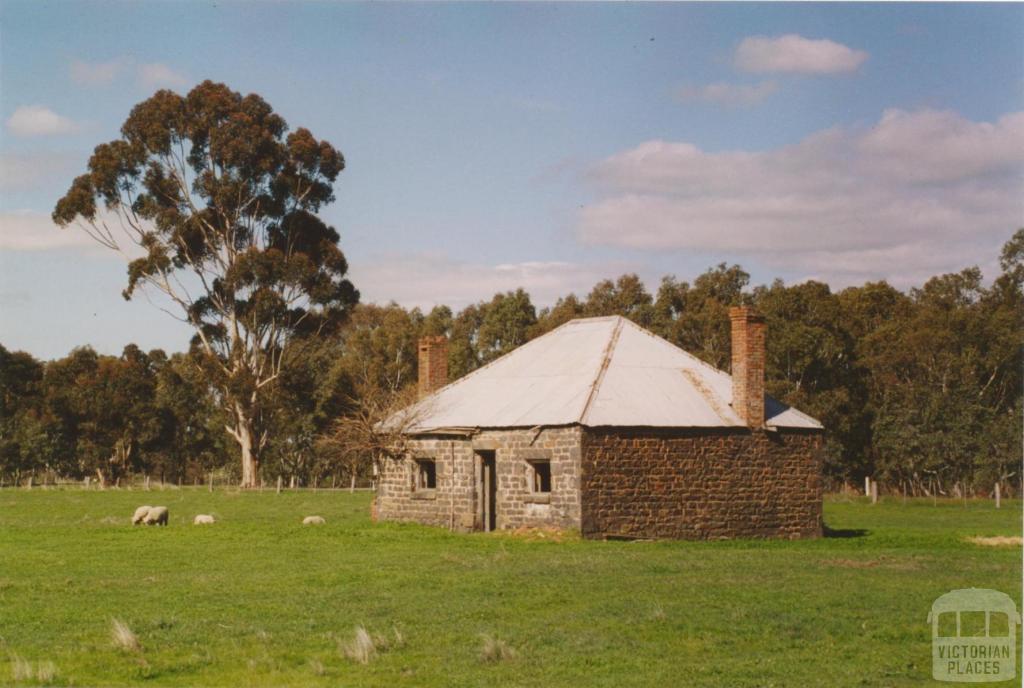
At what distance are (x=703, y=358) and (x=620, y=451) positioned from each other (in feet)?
113

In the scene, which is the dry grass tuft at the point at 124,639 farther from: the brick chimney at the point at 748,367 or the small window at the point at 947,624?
the brick chimney at the point at 748,367

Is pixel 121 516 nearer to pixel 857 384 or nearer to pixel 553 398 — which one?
pixel 553 398

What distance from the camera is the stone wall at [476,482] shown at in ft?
88.3

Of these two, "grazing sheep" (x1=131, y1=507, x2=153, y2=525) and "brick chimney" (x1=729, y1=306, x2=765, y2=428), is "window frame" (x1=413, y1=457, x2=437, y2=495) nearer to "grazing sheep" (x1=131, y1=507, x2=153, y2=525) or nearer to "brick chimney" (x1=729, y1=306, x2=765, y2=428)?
"grazing sheep" (x1=131, y1=507, x2=153, y2=525)

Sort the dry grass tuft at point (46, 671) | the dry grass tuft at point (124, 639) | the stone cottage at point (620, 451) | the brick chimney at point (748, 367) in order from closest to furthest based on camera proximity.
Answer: the dry grass tuft at point (46, 671)
the dry grass tuft at point (124, 639)
the stone cottage at point (620, 451)
the brick chimney at point (748, 367)

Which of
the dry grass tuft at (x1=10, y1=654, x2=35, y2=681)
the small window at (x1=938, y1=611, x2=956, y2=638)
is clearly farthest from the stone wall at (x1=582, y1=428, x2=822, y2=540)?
the dry grass tuft at (x1=10, y1=654, x2=35, y2=681)

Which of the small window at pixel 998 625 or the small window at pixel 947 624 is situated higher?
the small window at pixel 947 624

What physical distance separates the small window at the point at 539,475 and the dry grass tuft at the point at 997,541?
30.7ft

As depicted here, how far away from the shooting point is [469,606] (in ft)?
53.3

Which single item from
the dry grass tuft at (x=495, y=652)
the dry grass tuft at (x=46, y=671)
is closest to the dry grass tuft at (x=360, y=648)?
the dry grass tuft at (x=495, y=652)

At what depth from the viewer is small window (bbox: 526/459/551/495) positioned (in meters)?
28.1

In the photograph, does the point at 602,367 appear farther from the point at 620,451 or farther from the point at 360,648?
the point at 360,648

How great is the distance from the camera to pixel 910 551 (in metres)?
24.2

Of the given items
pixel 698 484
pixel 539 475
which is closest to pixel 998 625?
pixel 698 484
